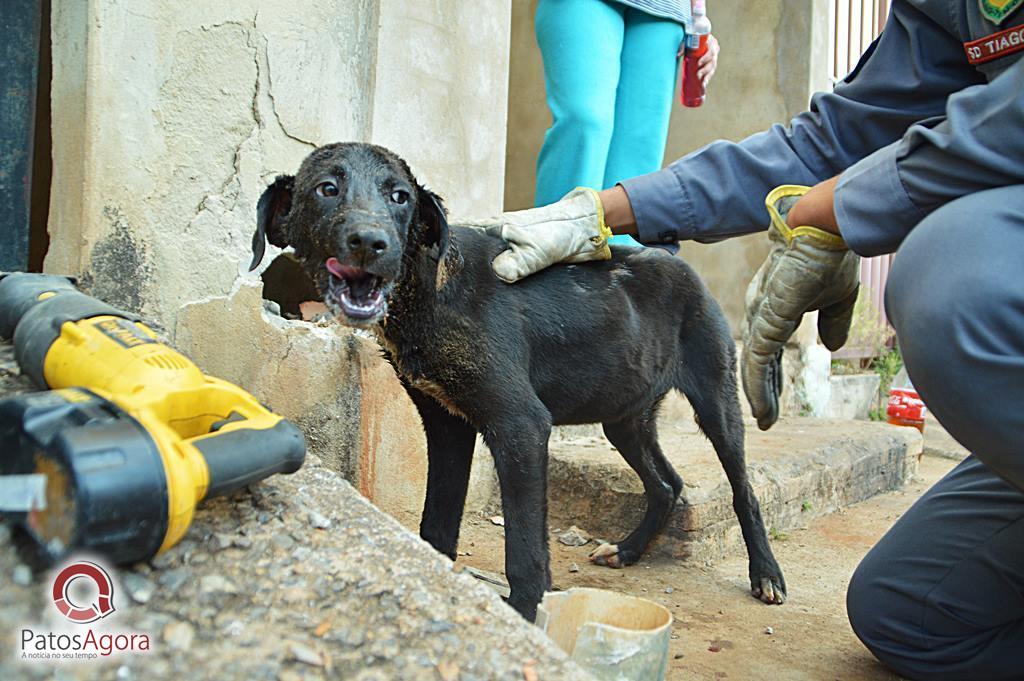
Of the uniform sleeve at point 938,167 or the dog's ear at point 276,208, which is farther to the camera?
the dog's ear at point 276,208

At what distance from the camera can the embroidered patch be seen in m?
1.64

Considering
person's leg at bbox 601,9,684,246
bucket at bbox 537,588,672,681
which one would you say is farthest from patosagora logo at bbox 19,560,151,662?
person's leg at bbox 601,9,684,246

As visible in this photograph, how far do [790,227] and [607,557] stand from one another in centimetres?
164

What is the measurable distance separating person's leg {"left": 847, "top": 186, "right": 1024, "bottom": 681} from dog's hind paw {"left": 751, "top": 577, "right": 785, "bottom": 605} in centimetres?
59

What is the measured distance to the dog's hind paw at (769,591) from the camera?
2898 millimetres

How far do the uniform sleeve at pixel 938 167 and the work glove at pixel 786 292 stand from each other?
14cm

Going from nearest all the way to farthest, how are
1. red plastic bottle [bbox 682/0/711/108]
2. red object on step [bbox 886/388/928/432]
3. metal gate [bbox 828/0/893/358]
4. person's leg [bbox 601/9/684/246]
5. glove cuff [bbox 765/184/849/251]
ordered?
glove cuff [bbox 765/184/849/251] → person's leg [bbox 601/9/684/246] → red plastic bottle [bbox 682/0/711/108] → red object on step [bbox 886/388/928/432] → metal gate [bbox 828/0/893/358]

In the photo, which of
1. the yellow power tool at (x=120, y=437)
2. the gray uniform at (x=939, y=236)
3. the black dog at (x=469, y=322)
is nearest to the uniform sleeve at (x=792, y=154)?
the gray uniform at (x=939, y=236)

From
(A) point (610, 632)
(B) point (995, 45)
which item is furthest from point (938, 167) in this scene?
(A) point (610, 632)

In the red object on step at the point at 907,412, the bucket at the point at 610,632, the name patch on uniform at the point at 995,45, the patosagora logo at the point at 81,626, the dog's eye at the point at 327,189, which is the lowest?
the red object on step at the point at 907,412

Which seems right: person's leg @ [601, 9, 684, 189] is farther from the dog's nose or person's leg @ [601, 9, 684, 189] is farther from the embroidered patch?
the embroidered patch

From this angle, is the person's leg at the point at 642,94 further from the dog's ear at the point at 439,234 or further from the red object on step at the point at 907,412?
the red object on step at the point at 907,412

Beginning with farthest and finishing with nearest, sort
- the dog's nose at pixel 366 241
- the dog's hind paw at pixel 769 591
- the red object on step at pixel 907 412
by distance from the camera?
1. the red object on step at pixel 907 412
2. the dog's hind paw at pixel 769 591
3. the dog's nose at pixel 366 241

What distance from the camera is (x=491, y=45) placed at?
138 inches
